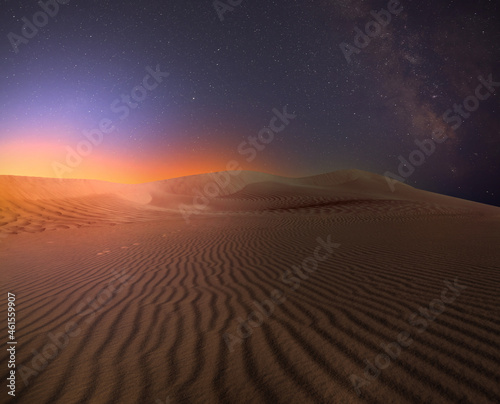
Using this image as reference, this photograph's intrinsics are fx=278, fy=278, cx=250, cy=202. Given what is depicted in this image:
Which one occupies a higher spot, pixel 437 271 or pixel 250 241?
pixel 250 241

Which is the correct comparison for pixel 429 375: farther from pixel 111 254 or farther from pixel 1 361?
pixel 111 254

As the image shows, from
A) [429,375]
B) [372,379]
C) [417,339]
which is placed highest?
[372,379]

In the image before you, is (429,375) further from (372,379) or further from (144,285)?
(144,285)

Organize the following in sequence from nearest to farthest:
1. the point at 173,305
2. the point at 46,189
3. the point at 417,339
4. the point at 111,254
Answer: the point at 417,339
the point at 173,305
the point at 111,254
the point at 46,189

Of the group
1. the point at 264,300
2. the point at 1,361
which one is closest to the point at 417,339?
the point at 264,300

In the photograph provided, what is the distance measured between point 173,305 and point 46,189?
19660 mm

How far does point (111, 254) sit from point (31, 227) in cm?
639

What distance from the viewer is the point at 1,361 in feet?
8.39

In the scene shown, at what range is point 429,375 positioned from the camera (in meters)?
2.04

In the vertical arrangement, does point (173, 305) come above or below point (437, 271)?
above

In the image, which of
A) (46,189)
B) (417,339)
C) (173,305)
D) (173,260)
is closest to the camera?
(417,339)

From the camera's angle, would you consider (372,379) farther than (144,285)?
No

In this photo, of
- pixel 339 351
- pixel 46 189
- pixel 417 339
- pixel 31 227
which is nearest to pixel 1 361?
pixel 339 351

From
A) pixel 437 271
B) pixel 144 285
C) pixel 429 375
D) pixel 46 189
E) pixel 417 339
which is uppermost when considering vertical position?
pixel 46 189
